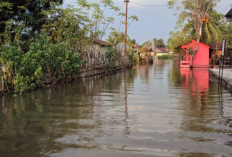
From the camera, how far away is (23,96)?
11.4 m

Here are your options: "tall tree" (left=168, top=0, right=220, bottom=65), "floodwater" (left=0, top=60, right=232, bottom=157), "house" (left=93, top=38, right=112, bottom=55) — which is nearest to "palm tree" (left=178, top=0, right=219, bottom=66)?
"tall tree" (left=168, top=0, right=220, bottom=65)

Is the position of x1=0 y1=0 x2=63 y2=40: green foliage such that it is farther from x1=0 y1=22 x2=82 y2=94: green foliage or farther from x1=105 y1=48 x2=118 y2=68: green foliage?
x1=105 y1=48 x2=118 y2=68: green foliage

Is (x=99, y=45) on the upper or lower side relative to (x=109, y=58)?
upper

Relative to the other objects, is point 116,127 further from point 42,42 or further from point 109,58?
point 109,58

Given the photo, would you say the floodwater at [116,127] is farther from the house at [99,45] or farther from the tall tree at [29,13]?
the house at [99,45]

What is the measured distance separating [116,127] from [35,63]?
6.77 metres

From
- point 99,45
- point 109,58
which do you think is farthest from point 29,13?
point 99,45

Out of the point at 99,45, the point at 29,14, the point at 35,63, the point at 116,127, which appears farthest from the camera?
the point at 99,45

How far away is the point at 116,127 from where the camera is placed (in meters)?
6.55

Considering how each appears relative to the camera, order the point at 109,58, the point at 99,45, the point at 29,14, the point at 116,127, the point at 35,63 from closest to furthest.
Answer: the point at 116,127
the point at 35,63
the point at 29,14
the point at 109,58
the point at 99,45

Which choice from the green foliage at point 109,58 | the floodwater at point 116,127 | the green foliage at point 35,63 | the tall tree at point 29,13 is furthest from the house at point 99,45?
the floodwater at point 116,127

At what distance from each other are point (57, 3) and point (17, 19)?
2622mm

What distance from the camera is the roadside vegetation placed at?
11.6m

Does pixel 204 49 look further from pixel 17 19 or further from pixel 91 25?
pixel 17 19
